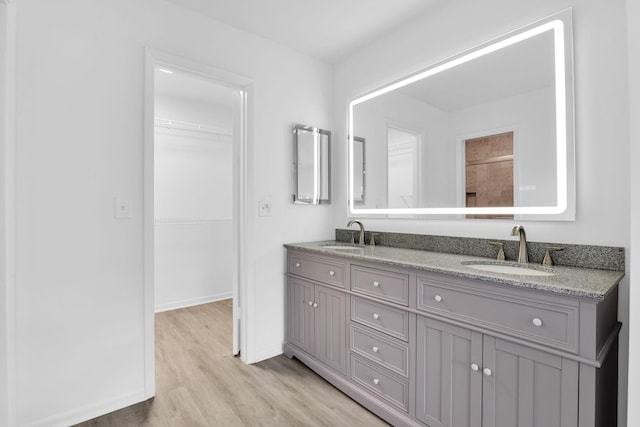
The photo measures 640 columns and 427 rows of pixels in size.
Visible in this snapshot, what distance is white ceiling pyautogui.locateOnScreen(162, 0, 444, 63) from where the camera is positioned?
2023 mm

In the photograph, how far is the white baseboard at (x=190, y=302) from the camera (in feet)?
11.5

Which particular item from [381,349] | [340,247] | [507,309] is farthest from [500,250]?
[340,247]

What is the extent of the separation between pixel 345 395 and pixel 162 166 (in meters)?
2.98

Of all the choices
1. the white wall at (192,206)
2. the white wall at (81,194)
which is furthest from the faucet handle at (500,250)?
the white wall at (192,206)

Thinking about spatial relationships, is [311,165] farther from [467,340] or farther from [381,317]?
[467,340]

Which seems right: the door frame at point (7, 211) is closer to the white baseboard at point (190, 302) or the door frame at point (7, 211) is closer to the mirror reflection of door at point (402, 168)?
the white baseboard at point (190, 302)

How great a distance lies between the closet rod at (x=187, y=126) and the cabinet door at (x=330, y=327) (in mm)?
2539

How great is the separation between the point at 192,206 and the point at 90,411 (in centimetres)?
233

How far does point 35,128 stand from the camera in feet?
5.22

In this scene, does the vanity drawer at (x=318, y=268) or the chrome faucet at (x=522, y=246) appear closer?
the chrome faucet at (x=522, y=246)

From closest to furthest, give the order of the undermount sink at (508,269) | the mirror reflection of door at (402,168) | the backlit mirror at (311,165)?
1. the undermount sink at (508,269)
2. the mirror reflection of door at (402,168)
3. the backlit mirror at (311,165)

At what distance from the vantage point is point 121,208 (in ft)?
5.99

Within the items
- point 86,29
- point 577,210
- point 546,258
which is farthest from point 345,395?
point 86,29

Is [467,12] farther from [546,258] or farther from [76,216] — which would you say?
[76,216]
